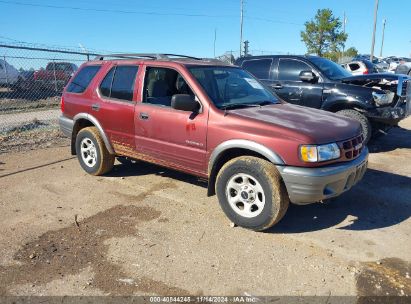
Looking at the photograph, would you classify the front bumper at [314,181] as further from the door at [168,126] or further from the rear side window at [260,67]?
the rear side window at [260,67]

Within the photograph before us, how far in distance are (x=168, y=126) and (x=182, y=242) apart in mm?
1456

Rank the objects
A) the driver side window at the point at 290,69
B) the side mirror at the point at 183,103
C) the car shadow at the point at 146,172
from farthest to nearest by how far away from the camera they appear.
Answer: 1. the driver side window at the point at 290,69
2. the car shadow at the point at 146,172
3. the side mirror at the point at 183,103

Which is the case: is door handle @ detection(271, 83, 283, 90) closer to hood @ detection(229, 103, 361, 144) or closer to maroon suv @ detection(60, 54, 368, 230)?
maroon suv @ detection(60, 54, 368, 230)

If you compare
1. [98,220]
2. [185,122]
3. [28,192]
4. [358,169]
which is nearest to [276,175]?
[358,169]

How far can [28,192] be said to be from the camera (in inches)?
216

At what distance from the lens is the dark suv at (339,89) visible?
7352 mm

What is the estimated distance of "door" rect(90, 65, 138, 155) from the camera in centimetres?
531

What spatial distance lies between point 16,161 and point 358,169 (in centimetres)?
573

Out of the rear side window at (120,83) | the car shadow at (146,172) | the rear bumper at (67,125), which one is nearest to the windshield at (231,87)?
the rear side window at (120,83)

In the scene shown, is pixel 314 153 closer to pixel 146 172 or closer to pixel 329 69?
pixel 146 172

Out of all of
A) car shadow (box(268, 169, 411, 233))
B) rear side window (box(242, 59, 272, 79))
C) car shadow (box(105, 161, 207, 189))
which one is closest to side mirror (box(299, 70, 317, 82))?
rear side window (box(242, 59, 272, 79))

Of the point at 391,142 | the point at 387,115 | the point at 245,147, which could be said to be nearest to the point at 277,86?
the point at 387,115

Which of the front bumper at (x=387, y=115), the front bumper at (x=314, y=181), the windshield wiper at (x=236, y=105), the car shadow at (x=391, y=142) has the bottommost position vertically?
the car shadow at (x=391, y=142)

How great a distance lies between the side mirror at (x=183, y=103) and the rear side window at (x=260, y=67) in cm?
475
